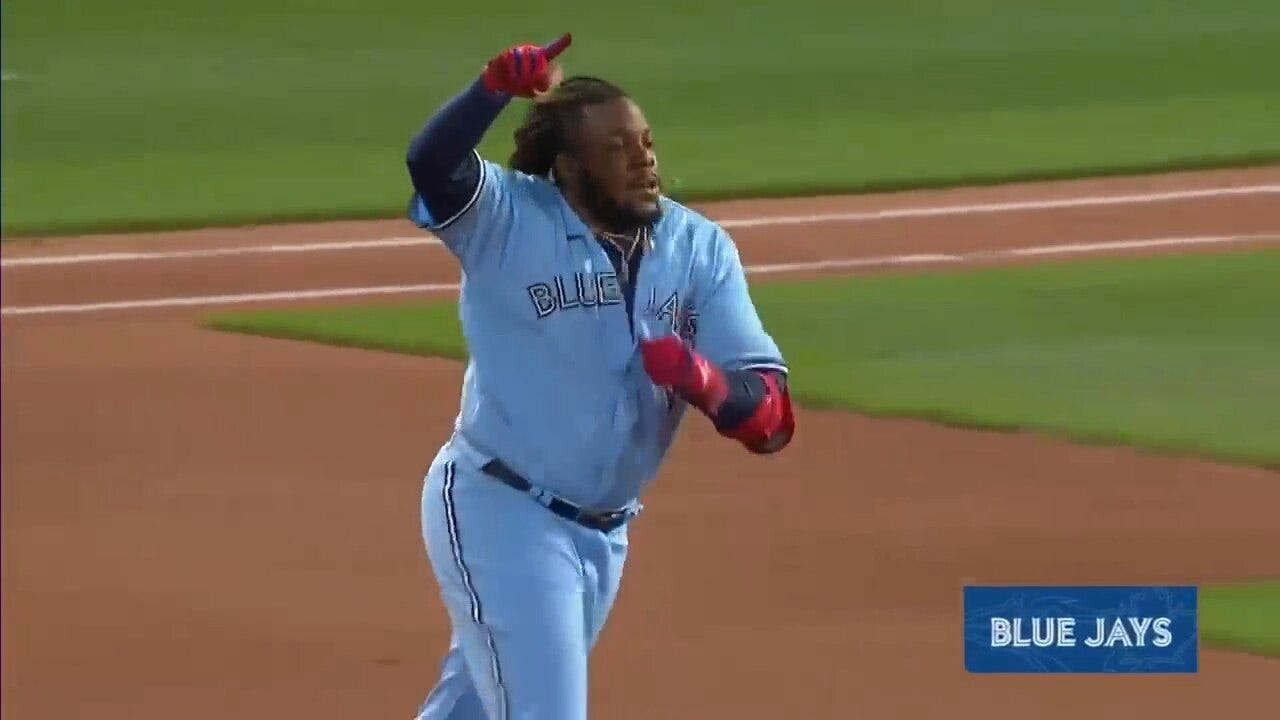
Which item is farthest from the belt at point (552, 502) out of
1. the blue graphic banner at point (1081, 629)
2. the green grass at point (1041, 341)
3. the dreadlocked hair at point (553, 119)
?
the green grass at point (1041, 341)

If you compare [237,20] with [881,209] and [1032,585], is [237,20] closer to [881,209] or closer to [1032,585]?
[881,209]

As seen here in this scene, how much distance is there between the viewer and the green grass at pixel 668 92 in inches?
609

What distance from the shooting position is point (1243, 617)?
7.08 meters

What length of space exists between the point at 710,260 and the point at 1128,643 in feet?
8.55

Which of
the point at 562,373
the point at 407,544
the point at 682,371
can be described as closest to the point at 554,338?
the point at 562,373

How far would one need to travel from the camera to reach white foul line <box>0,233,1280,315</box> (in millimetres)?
11914

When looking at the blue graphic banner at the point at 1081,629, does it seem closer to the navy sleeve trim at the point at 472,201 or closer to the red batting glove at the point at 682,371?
the red batting glove at the point at 682,371

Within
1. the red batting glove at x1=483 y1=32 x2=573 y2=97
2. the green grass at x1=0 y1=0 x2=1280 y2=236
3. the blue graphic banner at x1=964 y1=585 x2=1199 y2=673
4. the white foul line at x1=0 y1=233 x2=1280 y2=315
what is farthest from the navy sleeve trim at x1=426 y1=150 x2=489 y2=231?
the green grass at x1=0 y1=0 x2=1280 y2=236

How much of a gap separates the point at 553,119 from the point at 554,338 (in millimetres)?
432

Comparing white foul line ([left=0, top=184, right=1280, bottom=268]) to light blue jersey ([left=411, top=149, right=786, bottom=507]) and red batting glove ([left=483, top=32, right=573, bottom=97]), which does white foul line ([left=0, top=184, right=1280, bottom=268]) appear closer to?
light blue jersey ([left=411, top=149, right=786, bottom=507])

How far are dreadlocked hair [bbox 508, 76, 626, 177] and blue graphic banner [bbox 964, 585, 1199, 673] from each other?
252cm

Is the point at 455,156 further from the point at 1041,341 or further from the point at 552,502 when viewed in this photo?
the point at 1041,341

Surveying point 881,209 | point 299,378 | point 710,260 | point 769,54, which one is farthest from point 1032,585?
point 769,54

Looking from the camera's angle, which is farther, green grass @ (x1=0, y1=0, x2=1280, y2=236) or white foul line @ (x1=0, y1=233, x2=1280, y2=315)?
green grass @ (x1=0, y1=0, x2=1280, y2=236)
